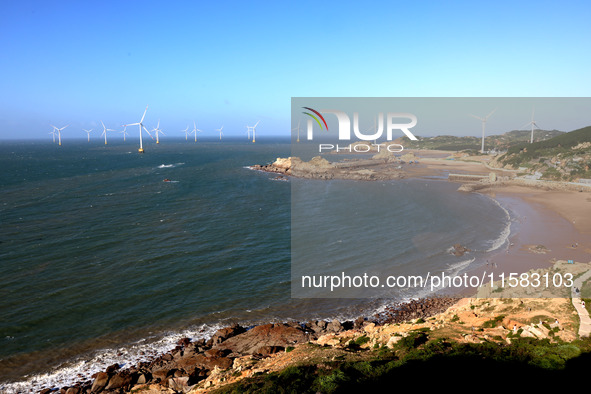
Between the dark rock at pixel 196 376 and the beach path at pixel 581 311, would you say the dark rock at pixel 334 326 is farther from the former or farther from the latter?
the beach path at pixel 581 311

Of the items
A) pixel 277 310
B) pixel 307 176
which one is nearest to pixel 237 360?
pixel 277 310

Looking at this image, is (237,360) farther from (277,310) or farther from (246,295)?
(246,295)

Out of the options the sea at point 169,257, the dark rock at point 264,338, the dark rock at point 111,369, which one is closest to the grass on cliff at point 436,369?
the dark rock at point 264,338

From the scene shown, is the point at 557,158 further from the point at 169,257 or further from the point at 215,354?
the point at 215,354

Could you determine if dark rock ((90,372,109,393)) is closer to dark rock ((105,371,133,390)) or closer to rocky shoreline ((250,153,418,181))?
dark rock ((105,371,133,390))

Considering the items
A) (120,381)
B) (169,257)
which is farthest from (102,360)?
(169,257)

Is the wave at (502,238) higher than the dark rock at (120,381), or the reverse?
the wave at (502,238)

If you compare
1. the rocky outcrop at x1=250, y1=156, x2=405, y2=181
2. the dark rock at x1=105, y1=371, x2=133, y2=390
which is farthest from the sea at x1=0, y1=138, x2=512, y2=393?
the rocky outcrop at x1=250, y1=156, x2=405, y2=181
